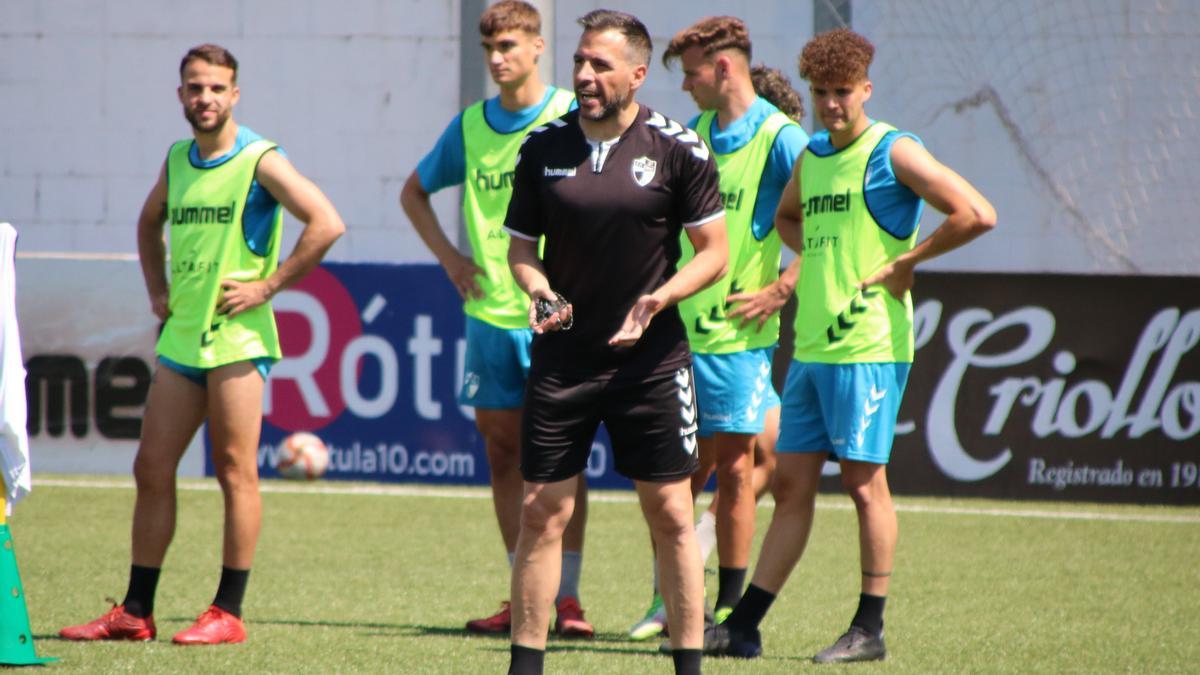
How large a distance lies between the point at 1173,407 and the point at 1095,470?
1.91ft

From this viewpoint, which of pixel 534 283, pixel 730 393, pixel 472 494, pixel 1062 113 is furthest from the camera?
pixel 1062 113

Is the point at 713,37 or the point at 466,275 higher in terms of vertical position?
the point at 713,37

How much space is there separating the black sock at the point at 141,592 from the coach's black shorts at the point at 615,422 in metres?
1.83

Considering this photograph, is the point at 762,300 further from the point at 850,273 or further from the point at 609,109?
the point at 609,109

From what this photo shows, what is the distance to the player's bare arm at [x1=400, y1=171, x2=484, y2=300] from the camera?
A: 596cm

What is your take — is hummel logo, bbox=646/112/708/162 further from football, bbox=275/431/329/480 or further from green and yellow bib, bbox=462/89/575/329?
football, bbox=275/431/329/480

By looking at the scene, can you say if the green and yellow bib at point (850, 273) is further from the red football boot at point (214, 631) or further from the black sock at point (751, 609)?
the red football boot at point (214, 631)

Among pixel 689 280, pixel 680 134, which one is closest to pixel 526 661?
pixel 689 280

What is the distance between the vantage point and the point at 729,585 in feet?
19.2

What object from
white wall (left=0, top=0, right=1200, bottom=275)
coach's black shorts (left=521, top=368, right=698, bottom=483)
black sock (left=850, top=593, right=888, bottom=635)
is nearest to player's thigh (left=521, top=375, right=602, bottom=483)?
coach's black shorts (left=521, top=368, right=698, bottom=483)

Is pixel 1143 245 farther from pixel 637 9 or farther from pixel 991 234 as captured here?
pixel 637 9

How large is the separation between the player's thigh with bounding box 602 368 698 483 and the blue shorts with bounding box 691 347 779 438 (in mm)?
1273

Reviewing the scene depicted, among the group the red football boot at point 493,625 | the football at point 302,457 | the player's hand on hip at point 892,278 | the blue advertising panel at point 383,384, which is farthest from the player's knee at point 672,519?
the football at point 302,457

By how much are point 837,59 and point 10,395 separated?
2777 millimetres
